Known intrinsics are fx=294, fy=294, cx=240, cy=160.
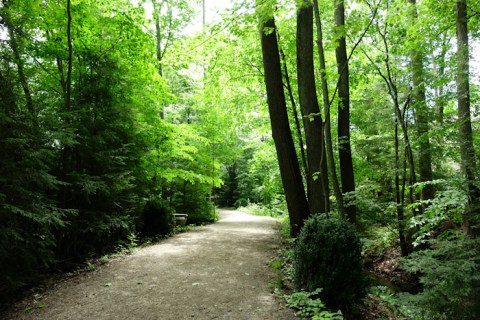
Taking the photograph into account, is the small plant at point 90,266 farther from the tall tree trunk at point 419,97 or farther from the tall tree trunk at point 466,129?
the tall tree trunk at point 419,97

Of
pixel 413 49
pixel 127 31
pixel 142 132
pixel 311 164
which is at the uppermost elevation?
pixel 127 31

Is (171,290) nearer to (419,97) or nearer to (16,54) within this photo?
(16,54)

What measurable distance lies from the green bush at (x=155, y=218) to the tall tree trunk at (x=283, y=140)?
11.9ft

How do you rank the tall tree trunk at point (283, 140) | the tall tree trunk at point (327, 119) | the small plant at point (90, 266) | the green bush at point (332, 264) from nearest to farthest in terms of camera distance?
the green bush at point (332, 264) → the tall tree trunk at point (327, 119) → the small plant at point (90, 266) → the tall tree trunk at point (283, 140)

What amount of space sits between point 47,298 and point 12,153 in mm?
1984

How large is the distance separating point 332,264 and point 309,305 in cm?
60

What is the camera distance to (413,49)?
688 centimetres

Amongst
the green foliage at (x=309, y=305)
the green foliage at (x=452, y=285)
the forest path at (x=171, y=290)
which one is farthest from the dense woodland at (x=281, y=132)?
the forest path at (x=171, y=290)

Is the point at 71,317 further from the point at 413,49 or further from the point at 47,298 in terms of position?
the point at 413,49

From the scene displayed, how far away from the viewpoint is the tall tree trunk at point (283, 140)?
7.26 meters

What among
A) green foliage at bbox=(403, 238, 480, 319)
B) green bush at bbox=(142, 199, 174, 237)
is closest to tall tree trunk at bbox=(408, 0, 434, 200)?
green foliage at bbox=(403, 238, 480, 319)

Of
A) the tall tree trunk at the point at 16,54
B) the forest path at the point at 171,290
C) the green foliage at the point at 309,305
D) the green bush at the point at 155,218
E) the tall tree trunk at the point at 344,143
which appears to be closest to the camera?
the green foliage at the point at 309,305

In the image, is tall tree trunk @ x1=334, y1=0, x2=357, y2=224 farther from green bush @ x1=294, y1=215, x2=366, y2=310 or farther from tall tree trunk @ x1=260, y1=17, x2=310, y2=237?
green bush @ x1=294, y1=215, x2=366, y2=310

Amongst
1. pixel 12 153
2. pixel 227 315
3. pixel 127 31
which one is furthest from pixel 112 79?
pixel 227 315
